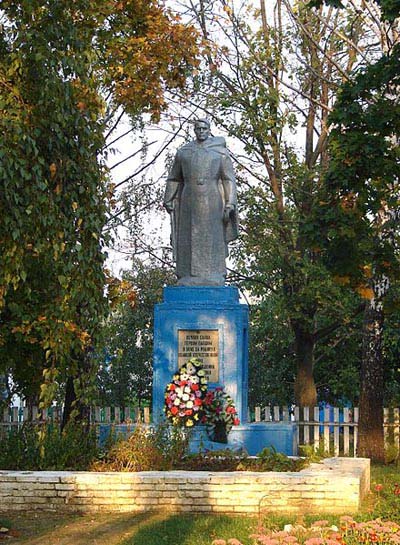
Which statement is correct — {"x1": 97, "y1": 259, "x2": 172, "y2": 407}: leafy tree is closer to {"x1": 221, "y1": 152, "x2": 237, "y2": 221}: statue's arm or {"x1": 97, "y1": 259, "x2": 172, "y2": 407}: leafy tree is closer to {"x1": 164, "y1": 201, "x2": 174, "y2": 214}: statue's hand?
{"x1": 164, "y1": 201, "x2": 174, "y2": 214}: statue's hand

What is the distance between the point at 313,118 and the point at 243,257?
146 inches

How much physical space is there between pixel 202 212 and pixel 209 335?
1881 mm

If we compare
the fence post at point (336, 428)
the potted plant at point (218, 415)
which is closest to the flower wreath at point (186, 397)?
the potted plant at point (218, 415)

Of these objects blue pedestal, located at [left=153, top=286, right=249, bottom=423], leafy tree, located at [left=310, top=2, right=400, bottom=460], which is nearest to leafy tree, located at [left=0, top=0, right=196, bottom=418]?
blue pedestal, located at [left=153, top=286, right=249, bottom=423]

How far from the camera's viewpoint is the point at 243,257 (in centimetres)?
2023

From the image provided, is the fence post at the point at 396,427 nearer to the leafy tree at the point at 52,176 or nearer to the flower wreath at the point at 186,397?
the flower wreath at the point at 186,397

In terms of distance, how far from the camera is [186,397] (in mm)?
11203

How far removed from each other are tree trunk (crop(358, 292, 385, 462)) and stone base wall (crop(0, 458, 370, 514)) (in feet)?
19.0

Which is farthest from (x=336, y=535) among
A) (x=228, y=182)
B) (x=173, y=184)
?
(x=173, y=184)

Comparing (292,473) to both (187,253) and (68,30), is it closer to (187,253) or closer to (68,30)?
(68,30)

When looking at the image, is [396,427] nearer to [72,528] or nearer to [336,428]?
[336,428]

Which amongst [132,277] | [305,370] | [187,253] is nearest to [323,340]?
[305,370]

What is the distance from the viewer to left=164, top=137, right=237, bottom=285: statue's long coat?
505 inches

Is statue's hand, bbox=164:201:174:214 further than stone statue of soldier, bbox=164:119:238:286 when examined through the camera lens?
Yes
